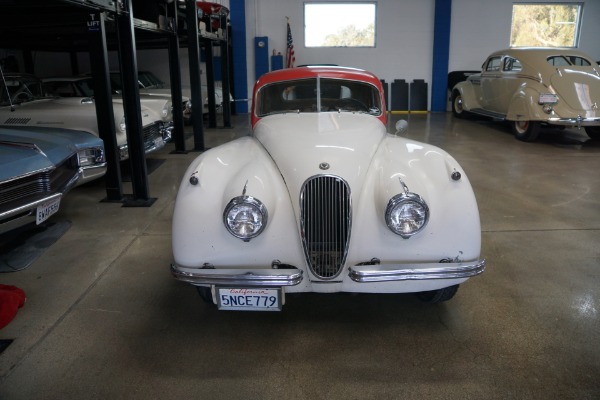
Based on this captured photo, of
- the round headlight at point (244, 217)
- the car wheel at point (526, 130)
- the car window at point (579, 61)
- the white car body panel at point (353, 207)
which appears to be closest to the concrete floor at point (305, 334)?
the white car body panel at point (353, 207)

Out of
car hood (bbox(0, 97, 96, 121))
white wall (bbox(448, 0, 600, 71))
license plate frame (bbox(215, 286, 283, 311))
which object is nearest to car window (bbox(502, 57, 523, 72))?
white wall (bbox(448, 0, 600, 71))

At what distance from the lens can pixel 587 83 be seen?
8.84 meters

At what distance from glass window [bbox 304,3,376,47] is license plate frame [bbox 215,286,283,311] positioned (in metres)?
13.9

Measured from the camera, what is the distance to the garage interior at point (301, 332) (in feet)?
7.76

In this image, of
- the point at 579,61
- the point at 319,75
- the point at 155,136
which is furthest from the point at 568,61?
the point at 155,136

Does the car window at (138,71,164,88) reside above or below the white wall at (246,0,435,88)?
below

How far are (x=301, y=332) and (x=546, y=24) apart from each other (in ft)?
52.5

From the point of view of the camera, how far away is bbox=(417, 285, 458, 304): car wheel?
2.96m

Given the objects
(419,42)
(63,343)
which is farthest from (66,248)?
(419,42)

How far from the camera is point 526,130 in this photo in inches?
371

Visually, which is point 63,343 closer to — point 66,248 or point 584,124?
point 66,248

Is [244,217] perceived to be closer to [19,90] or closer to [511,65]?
[19,90]

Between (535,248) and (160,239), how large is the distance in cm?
336

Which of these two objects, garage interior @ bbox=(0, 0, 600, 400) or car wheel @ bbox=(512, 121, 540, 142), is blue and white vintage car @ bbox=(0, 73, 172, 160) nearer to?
garage interior @ bbox=(0, 0, 600, 400)
